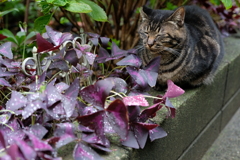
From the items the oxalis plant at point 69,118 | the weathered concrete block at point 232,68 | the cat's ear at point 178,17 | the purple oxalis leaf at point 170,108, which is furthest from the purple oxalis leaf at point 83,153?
the weathered concrete block at point 232,68

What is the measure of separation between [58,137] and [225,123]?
184 cm

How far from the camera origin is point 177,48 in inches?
66.8

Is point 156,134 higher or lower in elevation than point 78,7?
lower

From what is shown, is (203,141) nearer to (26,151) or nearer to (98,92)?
(98,92)

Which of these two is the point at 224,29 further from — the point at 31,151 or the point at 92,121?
the point at 31,151

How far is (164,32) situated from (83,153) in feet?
3.03

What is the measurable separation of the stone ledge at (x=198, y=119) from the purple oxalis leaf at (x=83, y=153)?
0.11 metres

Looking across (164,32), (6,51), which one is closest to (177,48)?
(164,32)

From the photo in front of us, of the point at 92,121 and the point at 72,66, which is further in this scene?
the point at 72,66

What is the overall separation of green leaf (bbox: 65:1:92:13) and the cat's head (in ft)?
1.68

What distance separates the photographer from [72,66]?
4.21 ft

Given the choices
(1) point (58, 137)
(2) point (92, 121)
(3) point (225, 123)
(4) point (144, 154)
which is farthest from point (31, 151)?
(3) point (225, 123)

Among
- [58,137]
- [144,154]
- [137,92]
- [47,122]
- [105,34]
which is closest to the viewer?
[58,137]

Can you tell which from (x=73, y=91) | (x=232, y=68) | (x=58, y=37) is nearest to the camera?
(x=73, y=91)
